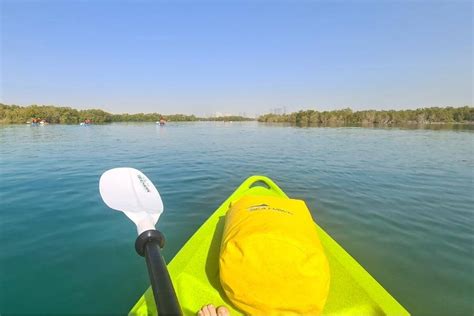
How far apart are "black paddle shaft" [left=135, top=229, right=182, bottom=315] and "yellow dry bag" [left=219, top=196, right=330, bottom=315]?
1.55ft

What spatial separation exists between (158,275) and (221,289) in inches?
42.1

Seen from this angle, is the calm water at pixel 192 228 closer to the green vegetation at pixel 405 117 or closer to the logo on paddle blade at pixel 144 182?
the logo on paddle blade at pixel 144 182

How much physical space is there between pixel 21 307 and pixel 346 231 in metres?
4.68

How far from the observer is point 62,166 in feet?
32.4

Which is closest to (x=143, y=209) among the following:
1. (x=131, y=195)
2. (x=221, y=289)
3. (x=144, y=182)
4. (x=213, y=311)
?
(x=131, y=195)

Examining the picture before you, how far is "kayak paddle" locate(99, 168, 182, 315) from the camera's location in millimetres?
1400

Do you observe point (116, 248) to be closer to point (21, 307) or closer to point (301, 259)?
→ point (21, 307)

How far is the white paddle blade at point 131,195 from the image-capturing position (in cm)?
269

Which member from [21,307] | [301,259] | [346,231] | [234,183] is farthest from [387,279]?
[234,183]

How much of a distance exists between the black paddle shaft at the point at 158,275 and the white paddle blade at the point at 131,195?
24.4 inches

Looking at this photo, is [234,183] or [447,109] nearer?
[234,183]

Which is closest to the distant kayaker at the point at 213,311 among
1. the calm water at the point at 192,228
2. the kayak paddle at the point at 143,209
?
the kayak paddle at the point at 143,209

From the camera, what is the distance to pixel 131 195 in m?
2.95

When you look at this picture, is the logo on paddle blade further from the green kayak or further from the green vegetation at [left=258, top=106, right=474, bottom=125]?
the green vegetation at [left=258, top=106, right=474, bottom=125]
